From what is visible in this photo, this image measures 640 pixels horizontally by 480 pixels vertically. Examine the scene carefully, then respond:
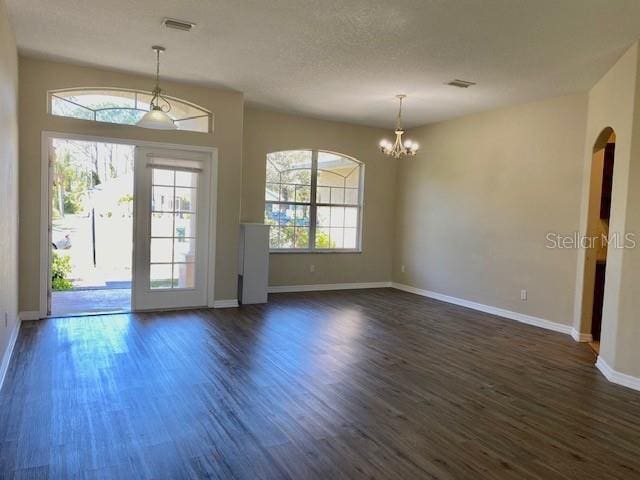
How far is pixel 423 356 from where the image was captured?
14.4 feet

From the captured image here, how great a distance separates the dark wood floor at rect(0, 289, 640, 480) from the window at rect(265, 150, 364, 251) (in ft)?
8.54

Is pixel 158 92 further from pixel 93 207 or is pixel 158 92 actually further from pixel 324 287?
pixel 93 207

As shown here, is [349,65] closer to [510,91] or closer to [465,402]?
[510,91]

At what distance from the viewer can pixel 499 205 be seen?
6.36m

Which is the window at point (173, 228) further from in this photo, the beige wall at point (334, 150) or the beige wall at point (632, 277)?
the beige wall at point (632, 277)

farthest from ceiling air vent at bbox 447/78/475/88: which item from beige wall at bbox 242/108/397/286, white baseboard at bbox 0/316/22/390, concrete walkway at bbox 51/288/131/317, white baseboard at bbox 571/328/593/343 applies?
white baseboard at bbox 0/316/22/390

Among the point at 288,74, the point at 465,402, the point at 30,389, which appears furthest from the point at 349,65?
the point at 30,389

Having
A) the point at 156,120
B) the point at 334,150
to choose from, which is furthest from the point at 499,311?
the point at 156,120

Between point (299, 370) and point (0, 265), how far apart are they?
2422 millimetres

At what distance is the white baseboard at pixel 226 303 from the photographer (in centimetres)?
616

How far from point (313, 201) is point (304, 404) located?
4.97m

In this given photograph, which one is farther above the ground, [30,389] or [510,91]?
[510,91]
